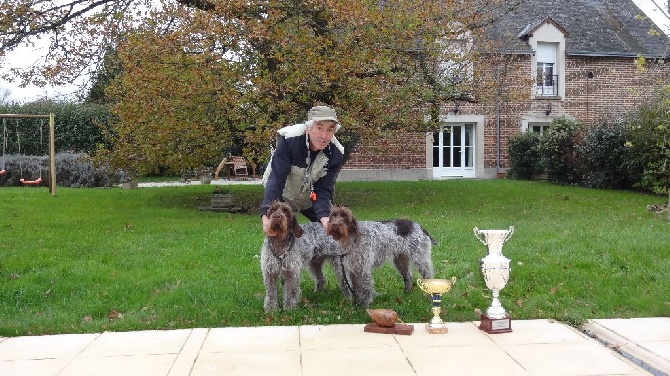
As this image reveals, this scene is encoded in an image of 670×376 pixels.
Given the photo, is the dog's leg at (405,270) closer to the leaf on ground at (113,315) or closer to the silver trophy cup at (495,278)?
the silver trophy cup at (495,278)

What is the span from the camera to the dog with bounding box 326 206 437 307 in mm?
5750

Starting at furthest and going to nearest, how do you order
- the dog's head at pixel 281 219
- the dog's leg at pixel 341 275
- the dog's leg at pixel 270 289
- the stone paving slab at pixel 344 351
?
the dog's leg at pixel 341 275 < the dog's leg at pixel 270 289 < the dog's head at pixel 281 219 < the stone paving slab at pixel 344 351

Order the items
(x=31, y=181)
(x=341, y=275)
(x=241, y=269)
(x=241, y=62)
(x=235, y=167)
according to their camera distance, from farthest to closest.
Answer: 1. (x=235, y=167)
2. (x=31, y=181)
3. (x=241, y=62)
4. (x=241, y=269)
5. (x=341, y=275)

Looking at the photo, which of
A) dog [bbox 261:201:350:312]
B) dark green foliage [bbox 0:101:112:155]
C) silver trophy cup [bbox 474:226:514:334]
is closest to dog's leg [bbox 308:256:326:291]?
dog [bbox 261:201:350:312]

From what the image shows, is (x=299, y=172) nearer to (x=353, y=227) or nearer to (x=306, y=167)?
(x=306, y=167)

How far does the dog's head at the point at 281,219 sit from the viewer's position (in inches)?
217

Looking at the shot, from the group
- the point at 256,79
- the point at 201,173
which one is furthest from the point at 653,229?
the point at 201,173

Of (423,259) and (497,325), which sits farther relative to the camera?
(423,259)

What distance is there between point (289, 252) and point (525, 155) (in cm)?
1771

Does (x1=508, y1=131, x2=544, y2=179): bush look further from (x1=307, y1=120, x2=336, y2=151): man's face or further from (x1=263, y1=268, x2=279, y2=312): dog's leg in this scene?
(x1=263, y1=268, x2=279, y2=312): dog's leg

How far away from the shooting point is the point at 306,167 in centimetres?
606

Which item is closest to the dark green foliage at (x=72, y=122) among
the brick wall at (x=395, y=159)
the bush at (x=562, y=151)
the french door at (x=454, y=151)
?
the brick wall at (x=395, y=159)

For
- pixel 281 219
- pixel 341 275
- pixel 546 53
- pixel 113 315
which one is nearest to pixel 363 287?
pixel 341 275

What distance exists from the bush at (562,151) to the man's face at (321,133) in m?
15.5
